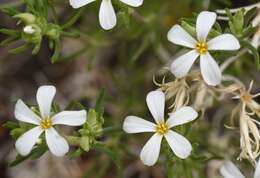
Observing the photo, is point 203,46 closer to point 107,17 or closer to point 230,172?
point 107,17

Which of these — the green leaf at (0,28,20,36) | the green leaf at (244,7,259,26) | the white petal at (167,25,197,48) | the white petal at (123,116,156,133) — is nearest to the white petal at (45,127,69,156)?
the white petal at (123,116,156,133)

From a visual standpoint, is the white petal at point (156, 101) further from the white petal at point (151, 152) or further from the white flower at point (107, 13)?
the white flower at point (107, 13)

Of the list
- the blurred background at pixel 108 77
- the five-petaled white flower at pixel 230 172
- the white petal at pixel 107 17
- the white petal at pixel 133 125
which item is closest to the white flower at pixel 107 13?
the white petal at pixel 107 17

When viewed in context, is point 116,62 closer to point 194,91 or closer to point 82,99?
point 82,99

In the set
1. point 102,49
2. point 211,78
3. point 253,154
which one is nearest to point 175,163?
point 253,154

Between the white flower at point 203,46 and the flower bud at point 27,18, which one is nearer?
the white flower at point 203,46

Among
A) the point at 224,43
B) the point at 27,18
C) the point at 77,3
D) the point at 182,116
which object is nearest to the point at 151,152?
the point at 182,116

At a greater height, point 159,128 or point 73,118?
point 73,118
